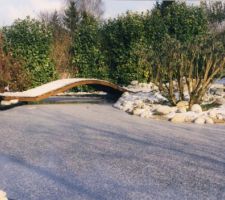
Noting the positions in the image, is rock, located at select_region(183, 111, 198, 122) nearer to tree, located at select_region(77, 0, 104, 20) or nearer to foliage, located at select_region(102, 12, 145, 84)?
foliage, located at select_region(102, 12, 145, 84)

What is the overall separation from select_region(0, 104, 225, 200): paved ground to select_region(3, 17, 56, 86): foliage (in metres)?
9.22

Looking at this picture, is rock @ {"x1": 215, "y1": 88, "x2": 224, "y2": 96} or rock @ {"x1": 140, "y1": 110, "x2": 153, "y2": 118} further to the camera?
rock @ {"x1": 215, "y1": 88, "x2": 224, "y2": 96}

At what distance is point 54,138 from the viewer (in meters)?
6.27

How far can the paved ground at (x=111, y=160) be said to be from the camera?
12.1 ft

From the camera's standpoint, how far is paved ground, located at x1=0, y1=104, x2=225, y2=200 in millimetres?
3684

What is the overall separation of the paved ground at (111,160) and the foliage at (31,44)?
363 inches

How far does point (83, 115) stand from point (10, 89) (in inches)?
291

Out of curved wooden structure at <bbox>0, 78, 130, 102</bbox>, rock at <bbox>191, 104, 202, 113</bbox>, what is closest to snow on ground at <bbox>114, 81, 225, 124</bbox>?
rock at <bbox>191, 104, 202, 113</bbox>

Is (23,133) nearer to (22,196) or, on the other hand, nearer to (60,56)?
(22,196)

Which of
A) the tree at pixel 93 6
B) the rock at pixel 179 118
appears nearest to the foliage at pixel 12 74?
the rock at pixel 179 118

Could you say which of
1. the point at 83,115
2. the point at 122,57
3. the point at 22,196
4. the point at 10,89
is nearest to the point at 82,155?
the point at 22,196

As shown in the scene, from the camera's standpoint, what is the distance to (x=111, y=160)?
484 cm

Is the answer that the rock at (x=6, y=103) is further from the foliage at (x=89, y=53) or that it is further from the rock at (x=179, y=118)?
the foliage at (x=89, y=53)

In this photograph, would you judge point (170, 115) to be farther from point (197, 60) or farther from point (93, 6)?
point (93, 6)
